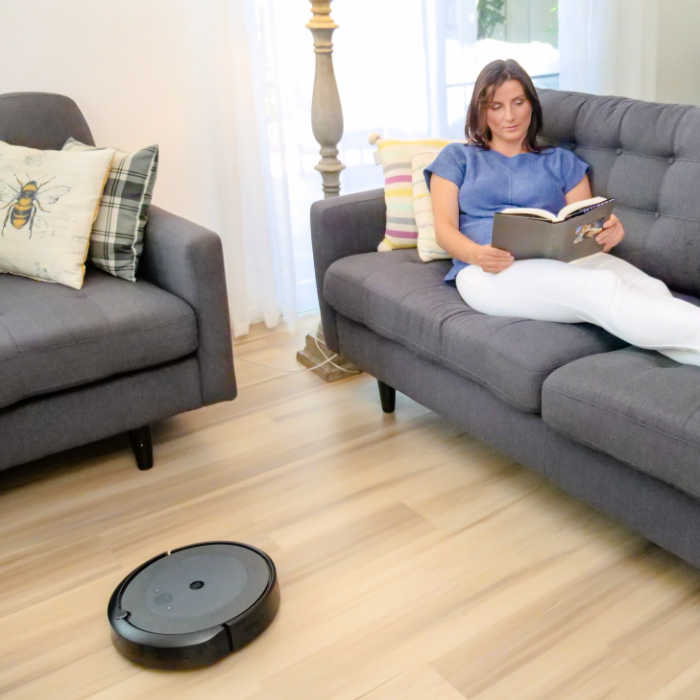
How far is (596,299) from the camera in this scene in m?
1.96

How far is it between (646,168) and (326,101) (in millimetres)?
Result: 986

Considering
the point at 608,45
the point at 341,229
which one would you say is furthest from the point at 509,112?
the point at 608,45

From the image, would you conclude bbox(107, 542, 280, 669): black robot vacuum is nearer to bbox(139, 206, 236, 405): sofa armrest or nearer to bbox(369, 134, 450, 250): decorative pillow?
bbox(139, 206, 236, 405): sofa armrest

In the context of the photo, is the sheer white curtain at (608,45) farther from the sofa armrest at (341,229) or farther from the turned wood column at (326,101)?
the sofa armrest at (341,229)

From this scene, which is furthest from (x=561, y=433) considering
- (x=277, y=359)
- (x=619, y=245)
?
(x=277, y=359)

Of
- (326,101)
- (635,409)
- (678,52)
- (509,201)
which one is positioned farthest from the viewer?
(678,52)

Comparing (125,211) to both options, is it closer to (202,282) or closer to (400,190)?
(202,282)

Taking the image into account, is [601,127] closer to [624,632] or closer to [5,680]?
[624,632]

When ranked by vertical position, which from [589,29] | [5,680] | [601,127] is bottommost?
[5,680]

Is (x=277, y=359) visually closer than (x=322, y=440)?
No

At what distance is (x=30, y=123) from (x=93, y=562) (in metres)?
1.30

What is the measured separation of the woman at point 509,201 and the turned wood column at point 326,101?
18.1 inches

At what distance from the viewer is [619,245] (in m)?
2.31

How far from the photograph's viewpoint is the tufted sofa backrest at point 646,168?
2184 millimetres
